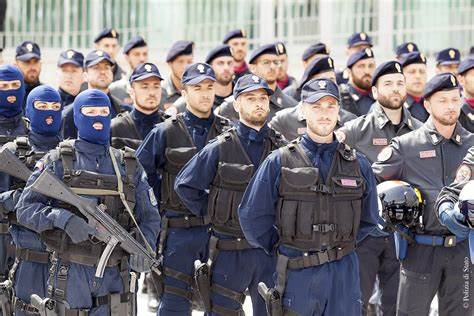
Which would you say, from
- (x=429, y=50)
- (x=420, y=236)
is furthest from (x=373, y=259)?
(x=429, y=50)

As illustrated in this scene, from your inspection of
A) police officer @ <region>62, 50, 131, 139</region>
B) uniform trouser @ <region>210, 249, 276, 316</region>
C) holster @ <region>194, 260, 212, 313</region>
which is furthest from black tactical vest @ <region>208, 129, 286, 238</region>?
police officer @ <region>62, 50, 131, 139</region>

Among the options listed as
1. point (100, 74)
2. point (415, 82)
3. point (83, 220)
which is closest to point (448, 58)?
point (415, 82)

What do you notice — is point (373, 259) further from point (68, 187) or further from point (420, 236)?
point (68, 187)

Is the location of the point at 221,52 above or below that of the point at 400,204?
above

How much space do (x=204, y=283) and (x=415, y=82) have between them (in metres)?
3.85

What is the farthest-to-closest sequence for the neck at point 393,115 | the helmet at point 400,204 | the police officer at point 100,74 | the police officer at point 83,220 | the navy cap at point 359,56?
the navy cap at point 359,56 → the police officer at point 100,74 → the neck at point 393,115 → the helmet at point 400,204 → the police officer at point 83,220

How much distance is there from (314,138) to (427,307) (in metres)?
2.00

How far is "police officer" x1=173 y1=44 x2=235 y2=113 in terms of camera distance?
46.3 feet

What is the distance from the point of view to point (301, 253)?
10047 millimetres

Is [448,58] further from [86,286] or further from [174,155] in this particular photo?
[86,286]

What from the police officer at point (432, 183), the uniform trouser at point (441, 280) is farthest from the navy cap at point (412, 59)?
the uniform trouser at point (441, 280)

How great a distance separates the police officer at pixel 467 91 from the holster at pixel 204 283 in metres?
3.19

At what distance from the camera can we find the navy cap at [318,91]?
10109mm

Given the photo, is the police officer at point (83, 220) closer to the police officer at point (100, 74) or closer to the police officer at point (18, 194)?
the police officer at point (18, 194)
